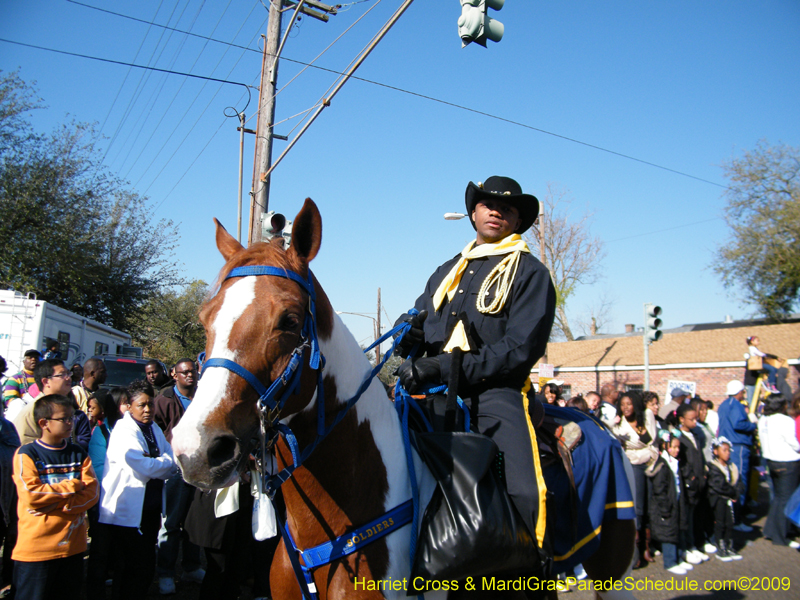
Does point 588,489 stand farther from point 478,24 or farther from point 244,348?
point 478,24

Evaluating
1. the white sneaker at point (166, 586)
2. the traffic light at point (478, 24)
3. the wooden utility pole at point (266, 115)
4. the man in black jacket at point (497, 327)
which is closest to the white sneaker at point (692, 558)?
the man in black jacket at point (497, 327)

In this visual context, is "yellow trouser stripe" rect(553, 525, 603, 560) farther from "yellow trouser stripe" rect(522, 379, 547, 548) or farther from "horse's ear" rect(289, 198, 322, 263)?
"horse's ear" rect(289, 198, 322, 263)

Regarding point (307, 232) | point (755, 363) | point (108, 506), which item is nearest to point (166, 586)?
point (108, 506)

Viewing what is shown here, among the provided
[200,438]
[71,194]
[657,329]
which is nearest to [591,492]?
[200,438]

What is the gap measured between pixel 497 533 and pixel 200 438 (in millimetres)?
1371

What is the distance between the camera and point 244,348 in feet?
6.31

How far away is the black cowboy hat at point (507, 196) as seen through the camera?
11.2 feet

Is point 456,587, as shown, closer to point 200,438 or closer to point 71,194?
point 200,438

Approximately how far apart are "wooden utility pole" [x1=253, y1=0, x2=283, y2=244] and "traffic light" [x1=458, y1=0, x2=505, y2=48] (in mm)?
4725

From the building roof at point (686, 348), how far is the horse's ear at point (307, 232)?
24.9m

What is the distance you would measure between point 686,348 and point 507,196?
26.5 metres

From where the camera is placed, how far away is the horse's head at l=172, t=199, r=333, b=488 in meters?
1.73

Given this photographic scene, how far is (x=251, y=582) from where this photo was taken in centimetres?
573

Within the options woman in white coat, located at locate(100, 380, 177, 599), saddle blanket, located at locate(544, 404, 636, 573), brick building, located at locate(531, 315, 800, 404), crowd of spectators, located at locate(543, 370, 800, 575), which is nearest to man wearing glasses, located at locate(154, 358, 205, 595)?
woman in white coat, located at locate(100, 380, 177, 599)
